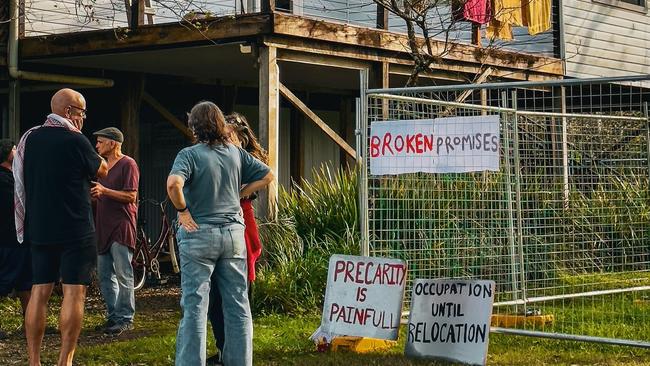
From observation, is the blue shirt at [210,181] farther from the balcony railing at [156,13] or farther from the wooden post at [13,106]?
the wooden post at [13,106]

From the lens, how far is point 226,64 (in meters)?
15.2

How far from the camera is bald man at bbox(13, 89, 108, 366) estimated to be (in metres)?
7.50

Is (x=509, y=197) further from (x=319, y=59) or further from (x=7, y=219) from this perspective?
(x=319, y=59)

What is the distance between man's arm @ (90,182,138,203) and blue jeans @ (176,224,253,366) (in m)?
2.54

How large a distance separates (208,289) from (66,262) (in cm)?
107

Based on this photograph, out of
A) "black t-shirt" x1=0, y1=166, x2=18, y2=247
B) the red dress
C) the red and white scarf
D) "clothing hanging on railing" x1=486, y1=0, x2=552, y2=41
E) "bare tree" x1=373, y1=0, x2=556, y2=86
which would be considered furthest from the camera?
"clothing hanging on railing" x1=486, y1=0, x2=552, y2=41

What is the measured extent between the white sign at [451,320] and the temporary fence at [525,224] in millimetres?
603

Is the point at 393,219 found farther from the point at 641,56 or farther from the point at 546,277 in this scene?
the point at 641,56

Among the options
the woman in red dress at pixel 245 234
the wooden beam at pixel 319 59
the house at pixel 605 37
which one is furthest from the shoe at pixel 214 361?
the house at pixel 605 37

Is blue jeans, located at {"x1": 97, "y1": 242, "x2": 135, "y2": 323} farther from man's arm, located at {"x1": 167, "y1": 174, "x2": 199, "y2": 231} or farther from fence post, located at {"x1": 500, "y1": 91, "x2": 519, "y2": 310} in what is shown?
fence post, located at {"x1": 500, "y1": 91, "x2": 519, "y2": 310}

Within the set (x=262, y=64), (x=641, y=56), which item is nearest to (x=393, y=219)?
(x=262, y=64)

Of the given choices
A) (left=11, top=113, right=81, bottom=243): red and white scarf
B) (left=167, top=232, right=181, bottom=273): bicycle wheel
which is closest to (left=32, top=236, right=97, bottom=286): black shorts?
(left=11, top=113, right=81, bottom=243): red and white scarf

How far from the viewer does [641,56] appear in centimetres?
1970

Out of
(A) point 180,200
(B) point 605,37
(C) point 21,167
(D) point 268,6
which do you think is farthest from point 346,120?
(A) point 180,200
